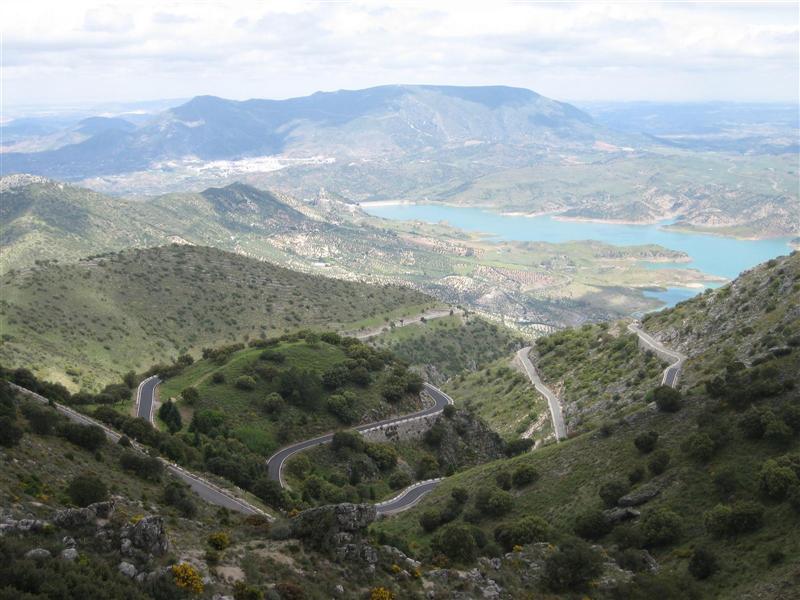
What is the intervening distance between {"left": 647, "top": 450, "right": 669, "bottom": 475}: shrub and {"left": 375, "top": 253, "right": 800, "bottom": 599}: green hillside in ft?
0.32

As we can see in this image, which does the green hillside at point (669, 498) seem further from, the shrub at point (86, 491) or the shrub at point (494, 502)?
the shrub at point (86, 491)

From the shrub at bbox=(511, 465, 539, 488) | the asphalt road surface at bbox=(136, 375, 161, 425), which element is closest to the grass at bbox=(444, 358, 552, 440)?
the shrub at bbox=(511, 465, 539, 488)

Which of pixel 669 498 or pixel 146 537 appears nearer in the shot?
pixel 146 537

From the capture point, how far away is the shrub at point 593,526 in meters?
48.1

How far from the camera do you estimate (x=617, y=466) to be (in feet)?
180

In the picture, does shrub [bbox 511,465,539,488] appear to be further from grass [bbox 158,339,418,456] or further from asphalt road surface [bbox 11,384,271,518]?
grass [bbox 158,339,418,456]

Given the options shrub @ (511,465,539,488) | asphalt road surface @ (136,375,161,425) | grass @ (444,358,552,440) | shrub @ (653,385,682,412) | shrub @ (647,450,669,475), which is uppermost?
shrub @ (653,385,682,412)

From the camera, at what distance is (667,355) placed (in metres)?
86.6

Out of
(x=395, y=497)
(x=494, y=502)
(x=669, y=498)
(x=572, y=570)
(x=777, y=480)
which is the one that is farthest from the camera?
(x=395, y=497)

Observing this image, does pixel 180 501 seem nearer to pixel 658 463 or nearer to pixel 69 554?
pixel 69 554

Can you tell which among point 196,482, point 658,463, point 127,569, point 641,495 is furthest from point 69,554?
point 658,463

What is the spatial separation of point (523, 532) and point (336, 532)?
55.5ft

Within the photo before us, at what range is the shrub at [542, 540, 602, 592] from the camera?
40.4 m

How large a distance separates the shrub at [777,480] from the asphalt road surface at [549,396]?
35.5 metres
